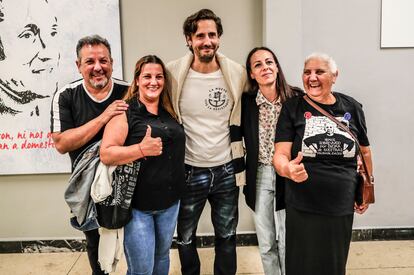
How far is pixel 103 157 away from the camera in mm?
1656

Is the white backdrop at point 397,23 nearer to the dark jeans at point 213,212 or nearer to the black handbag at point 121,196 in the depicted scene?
the dark jeans at point 213,212

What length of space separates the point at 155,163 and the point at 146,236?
14.0 inches

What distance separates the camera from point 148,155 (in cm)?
165

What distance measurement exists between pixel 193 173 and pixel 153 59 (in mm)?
668

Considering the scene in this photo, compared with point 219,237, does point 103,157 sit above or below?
above

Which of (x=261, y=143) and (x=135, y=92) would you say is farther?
(x=261, y=143)

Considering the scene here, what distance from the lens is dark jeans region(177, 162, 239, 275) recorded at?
6.79ft

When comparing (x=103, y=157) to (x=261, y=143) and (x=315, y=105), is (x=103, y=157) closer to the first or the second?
(x=261, y=143)

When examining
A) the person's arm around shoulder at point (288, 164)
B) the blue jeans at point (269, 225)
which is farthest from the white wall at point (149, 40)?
the person's arm around shoulder at point (288, 164)

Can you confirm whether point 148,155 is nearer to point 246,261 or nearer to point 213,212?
point 213,212

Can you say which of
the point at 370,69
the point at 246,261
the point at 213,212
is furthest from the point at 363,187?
the point at 370,69

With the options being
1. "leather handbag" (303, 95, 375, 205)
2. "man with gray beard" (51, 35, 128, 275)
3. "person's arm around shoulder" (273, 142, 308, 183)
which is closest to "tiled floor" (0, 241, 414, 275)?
"leather handbag" (303, 95, 375, 205)

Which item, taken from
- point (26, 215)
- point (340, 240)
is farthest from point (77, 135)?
point (26, 215)

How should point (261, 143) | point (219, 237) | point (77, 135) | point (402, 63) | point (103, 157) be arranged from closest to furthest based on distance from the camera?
1. point (103, 157)
2. point (77, 135)
3. point (261, 143)
4. point (219, 237)
5. point (402, 63)
